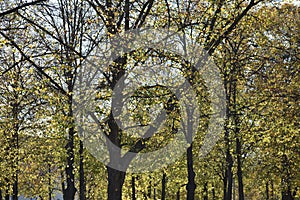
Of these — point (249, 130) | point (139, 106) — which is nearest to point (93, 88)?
point (139, 106)

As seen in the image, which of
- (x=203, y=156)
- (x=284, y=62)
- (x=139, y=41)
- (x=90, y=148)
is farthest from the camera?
(x=203, y=156)

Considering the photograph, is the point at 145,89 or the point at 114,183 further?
the point at 114,183

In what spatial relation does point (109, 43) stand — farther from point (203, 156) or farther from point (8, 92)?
point (203, 156)

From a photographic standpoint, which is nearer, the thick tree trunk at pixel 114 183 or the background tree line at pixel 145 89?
the background tree line at pixel 145 89

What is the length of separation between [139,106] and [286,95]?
5502 mm

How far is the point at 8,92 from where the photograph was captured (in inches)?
Answer: 993

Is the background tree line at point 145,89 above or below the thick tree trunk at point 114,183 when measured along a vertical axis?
above

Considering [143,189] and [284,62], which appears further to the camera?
[143,189]

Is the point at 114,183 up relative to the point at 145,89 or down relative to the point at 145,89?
down

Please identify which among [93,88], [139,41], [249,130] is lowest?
[249,130]

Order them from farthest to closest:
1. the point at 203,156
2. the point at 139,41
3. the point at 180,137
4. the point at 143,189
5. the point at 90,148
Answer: the point at 143,189 → the point at 203,156 → the point at 180,137 → the point at 90,148 → the point at 139,41

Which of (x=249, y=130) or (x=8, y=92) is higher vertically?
(x=8, y=92)

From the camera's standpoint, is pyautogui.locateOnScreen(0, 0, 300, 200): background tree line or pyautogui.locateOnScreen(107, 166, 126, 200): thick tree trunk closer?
pyautogui.locateOnScreen(0, 0, 300, 200): background tree line

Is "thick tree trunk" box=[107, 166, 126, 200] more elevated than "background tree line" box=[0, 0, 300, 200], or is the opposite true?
"background tree line" box=[0, 0, 300, 200]
